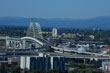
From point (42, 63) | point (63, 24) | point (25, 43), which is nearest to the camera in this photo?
point (42, 63)

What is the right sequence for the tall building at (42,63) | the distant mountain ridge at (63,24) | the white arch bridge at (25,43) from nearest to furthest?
the tall building at (42,63)
the white arch bridge at (25,43)
the distant mountain ridge at (63,24)

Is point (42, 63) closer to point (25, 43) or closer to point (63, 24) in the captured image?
point (25, 43)

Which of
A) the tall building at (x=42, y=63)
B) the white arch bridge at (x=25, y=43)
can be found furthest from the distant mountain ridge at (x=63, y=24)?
the tall building at (x=42, y=63)

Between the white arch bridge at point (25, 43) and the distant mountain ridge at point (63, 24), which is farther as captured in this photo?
the distant mountain ridge at point (63, 24)

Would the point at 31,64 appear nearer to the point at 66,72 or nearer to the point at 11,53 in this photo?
the point at 66,72

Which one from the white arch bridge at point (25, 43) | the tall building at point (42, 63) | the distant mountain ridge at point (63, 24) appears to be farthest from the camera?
the distant mountain ridge at point (63, 24)

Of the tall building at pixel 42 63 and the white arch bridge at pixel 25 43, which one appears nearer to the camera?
the tall building at pixel 42 63

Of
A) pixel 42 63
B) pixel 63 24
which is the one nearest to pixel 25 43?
pixel 42 63

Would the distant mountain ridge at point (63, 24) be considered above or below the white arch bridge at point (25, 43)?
above

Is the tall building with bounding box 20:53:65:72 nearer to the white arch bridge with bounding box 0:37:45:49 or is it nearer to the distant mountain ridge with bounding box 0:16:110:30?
the white arch bridge with bounding box 0:37:45:49

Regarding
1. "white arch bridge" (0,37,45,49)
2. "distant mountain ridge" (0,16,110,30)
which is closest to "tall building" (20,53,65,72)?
"white arch bridge" (0,37,45,49)

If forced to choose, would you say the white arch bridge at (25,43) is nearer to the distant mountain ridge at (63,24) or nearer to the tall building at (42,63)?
the tall building at (42,63)
